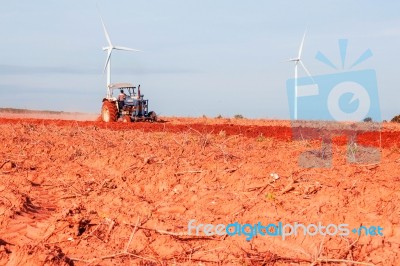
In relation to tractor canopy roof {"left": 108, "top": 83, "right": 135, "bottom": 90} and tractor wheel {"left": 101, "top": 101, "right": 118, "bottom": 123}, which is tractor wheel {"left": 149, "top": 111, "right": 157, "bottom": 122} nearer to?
tractor canopy roof {"left": 108, "top": 83, "right": 135, "bottom": 90}

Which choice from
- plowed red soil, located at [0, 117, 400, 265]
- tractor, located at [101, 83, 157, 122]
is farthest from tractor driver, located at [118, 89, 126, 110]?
plowed red soil, located at [0, 117, 400, 265]

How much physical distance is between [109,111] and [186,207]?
21971 millimetres

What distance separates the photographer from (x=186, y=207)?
739cm

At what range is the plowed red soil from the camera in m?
5.87

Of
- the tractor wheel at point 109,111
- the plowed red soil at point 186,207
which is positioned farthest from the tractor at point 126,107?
the plowed red soil at point 186,207

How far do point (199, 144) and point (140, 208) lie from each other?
4584 millimetres

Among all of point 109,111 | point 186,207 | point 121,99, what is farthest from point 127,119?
point 186,207

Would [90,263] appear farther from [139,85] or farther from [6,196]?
[139,85]

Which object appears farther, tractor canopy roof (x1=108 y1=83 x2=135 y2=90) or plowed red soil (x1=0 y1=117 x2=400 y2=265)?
tractor canopy roof (x1=108 y1=83 x2=135 y2=90)

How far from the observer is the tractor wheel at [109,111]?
94.5 feet

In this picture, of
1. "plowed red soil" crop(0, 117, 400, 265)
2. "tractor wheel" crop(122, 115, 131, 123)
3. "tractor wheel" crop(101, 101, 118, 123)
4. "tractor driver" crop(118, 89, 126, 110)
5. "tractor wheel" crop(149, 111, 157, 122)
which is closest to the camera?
"plowed red soil" crop(0, 117, 400, 265)

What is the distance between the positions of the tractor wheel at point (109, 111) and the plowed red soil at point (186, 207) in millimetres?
17938

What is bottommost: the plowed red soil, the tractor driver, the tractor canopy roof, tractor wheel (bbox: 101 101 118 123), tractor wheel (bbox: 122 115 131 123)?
the plowed red soil

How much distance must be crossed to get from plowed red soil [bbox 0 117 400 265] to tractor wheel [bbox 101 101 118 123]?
58.9 ft
